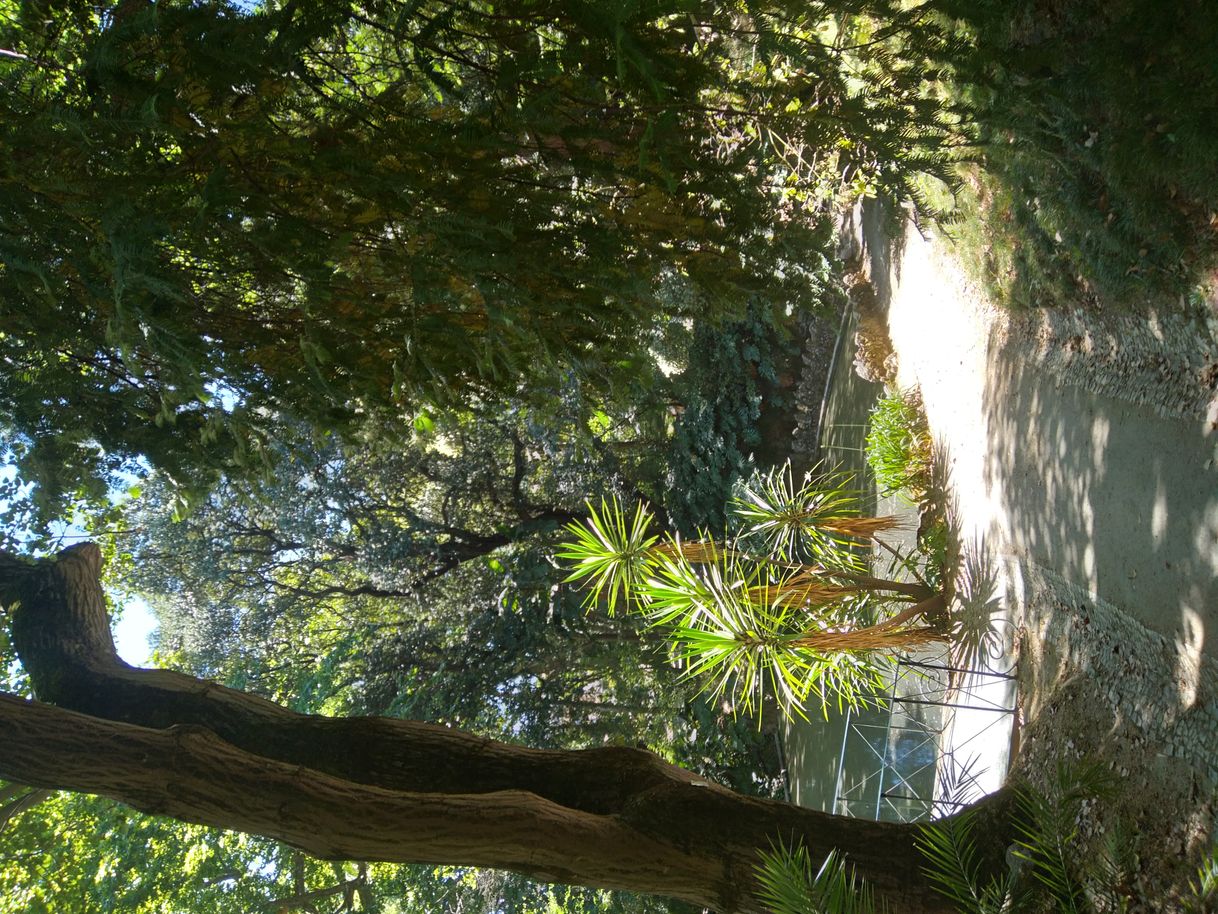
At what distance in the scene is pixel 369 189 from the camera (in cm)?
320

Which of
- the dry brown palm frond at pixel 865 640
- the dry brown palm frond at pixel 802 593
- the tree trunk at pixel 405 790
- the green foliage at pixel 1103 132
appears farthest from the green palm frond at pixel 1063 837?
the green foliage at pixel 1103 132

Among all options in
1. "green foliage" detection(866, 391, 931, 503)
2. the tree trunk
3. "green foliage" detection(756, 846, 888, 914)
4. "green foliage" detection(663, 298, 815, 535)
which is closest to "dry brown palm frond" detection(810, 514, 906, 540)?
"green foliage" detection(866, 391, 931, 503)

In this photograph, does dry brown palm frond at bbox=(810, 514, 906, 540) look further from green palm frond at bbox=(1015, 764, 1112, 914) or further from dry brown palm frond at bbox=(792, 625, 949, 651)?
green palm frond at bbox=(1015, 764, 1112, 914)

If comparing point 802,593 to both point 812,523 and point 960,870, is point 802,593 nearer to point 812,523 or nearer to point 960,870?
point 812,523

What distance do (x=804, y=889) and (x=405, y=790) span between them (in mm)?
1796

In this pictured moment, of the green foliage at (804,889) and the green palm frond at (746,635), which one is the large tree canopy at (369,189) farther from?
the green foliage at (804,889)

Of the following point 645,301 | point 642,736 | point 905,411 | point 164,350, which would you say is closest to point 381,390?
point 164,350

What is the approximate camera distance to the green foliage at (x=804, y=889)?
342 centimetres

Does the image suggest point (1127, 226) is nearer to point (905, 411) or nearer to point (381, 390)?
point (381, 390)

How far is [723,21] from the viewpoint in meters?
3.18

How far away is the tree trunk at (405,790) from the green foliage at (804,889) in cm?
15

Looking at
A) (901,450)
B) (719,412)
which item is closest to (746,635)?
(901,450)

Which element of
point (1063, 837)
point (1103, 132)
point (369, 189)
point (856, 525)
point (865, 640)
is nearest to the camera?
point (369, 189)

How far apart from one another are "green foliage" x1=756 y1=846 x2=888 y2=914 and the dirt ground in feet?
3.49
